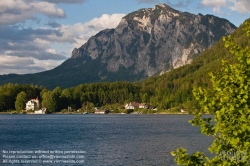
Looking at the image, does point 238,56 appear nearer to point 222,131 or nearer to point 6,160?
point 222,131

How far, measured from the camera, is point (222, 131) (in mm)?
16766

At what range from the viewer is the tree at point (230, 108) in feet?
53.7

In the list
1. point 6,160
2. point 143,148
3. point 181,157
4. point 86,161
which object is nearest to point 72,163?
point 86,161

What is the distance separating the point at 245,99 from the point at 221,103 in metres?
1.12

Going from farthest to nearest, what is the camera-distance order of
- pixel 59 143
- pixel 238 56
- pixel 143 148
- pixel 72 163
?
pixel 59 143
pixel 143 148
pixel 72 163
pixel 238 56

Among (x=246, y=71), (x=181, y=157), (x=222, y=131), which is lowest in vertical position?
(x=181, y=157)

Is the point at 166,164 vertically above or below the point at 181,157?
below

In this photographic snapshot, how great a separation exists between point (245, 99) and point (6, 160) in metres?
40.4

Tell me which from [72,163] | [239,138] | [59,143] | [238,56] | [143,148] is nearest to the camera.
→ [239,138]

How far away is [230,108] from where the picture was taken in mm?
16531

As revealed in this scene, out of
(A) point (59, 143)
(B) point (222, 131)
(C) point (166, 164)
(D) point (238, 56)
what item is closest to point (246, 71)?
(D) point (238, 56)

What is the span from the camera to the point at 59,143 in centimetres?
7044

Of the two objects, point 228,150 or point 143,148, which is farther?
point 143,148

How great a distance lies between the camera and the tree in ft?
53.7
